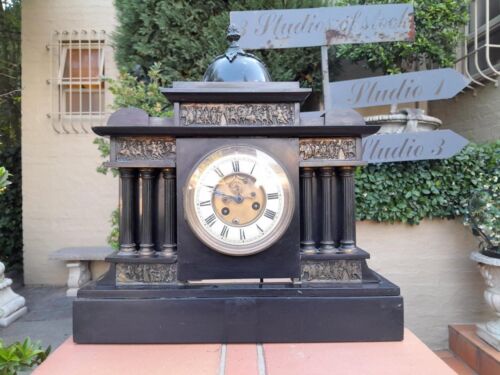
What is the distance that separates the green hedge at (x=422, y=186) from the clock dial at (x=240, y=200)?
214cm

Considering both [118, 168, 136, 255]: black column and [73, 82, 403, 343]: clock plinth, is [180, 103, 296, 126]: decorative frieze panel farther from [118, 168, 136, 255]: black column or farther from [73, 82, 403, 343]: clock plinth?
[118, 168, 136, 255]: black column

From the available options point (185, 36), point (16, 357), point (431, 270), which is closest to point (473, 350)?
point (431, 270)

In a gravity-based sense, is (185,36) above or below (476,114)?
above

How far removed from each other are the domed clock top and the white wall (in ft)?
8.01

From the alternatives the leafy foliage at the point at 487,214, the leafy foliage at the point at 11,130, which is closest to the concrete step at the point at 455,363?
the leafy foliage at the point at 487,214

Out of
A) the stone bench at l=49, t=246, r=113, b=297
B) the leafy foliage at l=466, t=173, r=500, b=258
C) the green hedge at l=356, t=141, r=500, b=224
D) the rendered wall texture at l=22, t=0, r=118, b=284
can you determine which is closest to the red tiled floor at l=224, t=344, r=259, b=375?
the green hedge at l=356, t=141, r=500, b=224

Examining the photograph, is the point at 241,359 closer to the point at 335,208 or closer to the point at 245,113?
the point at 335,208

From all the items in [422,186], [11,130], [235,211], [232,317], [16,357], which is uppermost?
[11,130]

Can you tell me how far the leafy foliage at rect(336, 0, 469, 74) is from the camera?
356 cm

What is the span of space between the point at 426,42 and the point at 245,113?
2.91 meters

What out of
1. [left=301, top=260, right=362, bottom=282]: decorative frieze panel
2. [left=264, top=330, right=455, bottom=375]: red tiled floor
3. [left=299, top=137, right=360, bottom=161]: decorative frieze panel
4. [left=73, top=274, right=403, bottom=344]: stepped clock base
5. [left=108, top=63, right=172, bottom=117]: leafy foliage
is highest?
[left=108, top=63, right=172, bottom=117]: leafy foliage

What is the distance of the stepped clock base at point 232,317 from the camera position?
1.58 m

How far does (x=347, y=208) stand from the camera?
1.70m

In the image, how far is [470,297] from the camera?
3.67 metres
